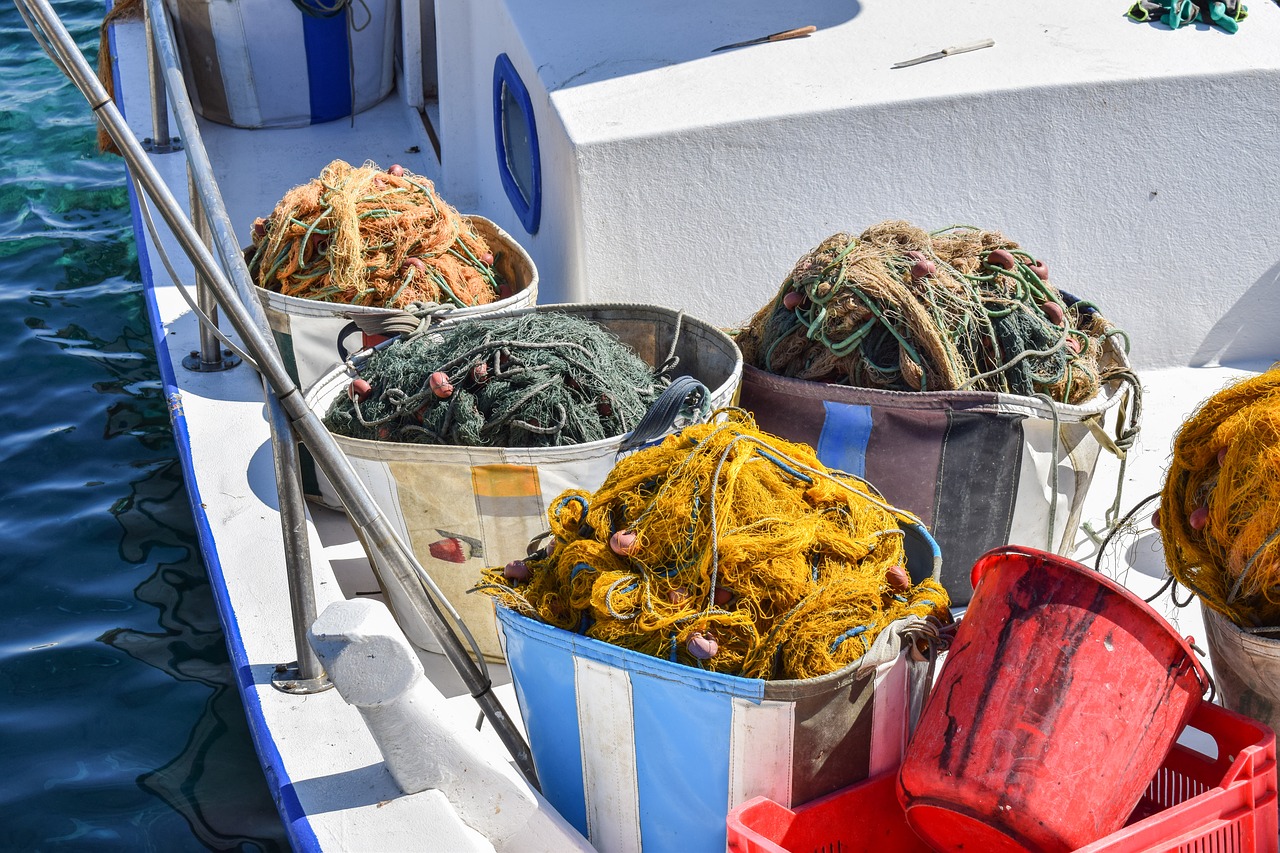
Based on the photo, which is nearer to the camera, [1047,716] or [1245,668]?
[1047,716]

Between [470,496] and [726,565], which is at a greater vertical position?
[726,565]

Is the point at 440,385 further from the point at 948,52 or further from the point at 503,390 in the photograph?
the point at 948,52

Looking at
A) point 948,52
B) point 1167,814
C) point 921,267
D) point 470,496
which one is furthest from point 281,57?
point 1167,814

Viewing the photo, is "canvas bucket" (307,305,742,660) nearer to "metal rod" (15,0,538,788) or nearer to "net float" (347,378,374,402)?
"net float" (347,378,374,402)

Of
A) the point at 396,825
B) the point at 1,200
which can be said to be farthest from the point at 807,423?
the point at 1,200

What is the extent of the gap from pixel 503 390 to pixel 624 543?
28.9 inches

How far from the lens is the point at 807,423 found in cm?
303

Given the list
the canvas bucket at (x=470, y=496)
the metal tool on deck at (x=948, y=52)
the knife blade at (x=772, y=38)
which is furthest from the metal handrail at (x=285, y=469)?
the metal tool on deck at (x=948, y=52)

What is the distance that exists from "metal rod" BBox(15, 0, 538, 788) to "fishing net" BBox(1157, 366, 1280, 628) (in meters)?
1.39

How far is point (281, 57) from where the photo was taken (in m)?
5.59

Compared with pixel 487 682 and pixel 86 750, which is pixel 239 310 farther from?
pixel 86 750

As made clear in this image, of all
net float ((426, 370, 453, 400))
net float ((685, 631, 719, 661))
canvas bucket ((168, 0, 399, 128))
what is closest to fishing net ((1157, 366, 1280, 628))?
net float ((685, 631, 719, 661))

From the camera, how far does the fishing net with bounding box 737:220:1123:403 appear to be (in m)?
2.91

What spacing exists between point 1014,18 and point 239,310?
2.99 m
